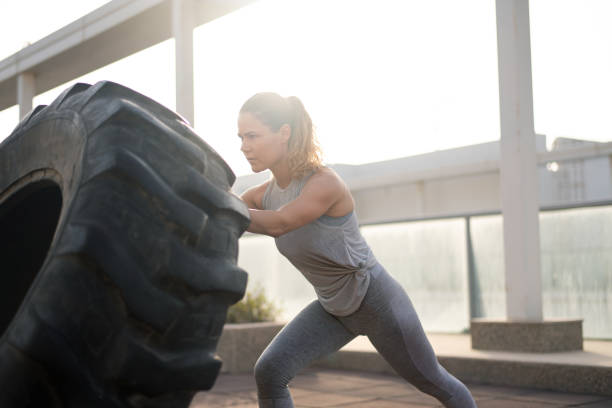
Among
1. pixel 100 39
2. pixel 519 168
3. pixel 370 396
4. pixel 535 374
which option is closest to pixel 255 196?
pixel 370 396

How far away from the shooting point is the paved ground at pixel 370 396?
17.9 ft

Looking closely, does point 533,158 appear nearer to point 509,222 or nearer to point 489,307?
point 509,222

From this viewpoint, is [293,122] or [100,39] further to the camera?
[100,39]

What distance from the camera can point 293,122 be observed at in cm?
295

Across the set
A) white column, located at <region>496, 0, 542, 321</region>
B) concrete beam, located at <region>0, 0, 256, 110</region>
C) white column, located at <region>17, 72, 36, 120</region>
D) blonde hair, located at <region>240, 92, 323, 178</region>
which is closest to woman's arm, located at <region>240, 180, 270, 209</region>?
blonde hair, located at <region>240, 92, 323, 178</region>

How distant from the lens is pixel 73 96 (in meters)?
1.97

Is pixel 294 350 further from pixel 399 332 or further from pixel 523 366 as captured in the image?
pixel 523 366

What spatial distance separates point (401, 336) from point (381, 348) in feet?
0.42

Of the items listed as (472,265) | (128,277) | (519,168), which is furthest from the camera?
(472,265)

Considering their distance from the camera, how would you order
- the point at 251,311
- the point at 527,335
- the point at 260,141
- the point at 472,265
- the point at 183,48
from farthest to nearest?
the point at 472,265
the point at 183,48
the point at 251,311
the point at 527,335
the point at 260,141

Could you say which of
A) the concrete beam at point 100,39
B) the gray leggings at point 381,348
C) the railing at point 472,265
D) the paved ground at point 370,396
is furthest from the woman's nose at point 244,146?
the railing at point 472,265

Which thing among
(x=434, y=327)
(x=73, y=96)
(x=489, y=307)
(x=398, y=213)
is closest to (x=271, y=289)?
(x=434, y=327)

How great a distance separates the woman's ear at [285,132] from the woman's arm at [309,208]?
0.19 m

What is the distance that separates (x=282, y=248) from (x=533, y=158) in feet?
16.4
